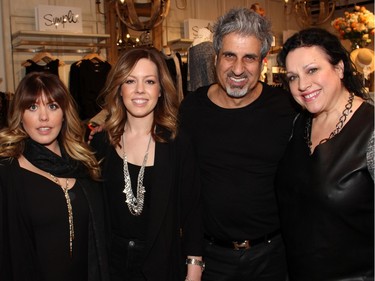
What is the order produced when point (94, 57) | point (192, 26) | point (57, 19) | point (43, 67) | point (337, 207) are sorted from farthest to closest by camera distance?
1. point (192, 26)
2. point (94, 57)
3. point (57, 19)
4. point (43, 67)
5. point (337, 207)

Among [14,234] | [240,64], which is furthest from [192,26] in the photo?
[14,234]

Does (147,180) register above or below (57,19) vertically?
below

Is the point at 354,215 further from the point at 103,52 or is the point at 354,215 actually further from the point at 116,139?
the point at 103,52

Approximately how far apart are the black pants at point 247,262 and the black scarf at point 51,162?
2.84ft

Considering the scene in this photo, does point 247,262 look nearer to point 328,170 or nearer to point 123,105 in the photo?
point 328,170

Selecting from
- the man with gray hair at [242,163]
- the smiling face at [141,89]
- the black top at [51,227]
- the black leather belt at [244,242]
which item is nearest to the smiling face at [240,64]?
the man with gray hair at [242,163]

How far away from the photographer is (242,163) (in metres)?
2.36

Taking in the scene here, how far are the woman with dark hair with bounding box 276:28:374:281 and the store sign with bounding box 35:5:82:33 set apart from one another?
381 centimetres

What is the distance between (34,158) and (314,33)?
4.66 ft

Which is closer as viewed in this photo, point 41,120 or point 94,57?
point 41,120

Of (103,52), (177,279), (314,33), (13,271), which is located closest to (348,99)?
(314,33)

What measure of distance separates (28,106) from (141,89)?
56 cm

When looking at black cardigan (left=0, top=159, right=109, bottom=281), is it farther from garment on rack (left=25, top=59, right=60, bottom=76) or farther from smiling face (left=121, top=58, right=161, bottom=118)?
garment on rack (left=25, top=59, right=60, bottom=76)

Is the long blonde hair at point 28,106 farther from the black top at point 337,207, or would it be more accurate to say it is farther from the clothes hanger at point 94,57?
the clothes hanger at point 94,57
